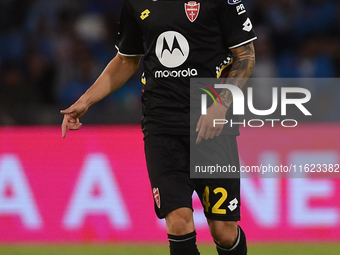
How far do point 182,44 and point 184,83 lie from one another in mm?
231

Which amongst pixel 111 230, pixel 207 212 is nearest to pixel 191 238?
pixel 207 212

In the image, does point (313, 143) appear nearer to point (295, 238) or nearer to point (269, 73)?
point (295, 238)

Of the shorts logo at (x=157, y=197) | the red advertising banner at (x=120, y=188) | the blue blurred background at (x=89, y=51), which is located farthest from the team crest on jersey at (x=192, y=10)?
the blue blurred background at (x=89, y=51)

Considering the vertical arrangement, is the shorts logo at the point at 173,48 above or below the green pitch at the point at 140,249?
above

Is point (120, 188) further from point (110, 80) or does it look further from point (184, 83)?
point (184, 83)

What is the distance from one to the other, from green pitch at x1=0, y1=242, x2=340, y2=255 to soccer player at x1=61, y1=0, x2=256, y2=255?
1814mm

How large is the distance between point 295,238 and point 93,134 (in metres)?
2.20

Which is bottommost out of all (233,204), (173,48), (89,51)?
(89,51)

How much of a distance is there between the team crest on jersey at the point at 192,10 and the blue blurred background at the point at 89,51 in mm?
3927

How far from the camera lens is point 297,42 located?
877 centimetres

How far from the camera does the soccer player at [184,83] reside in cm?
362

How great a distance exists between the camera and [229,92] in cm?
366

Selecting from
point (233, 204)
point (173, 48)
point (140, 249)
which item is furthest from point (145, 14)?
point (140, 249)

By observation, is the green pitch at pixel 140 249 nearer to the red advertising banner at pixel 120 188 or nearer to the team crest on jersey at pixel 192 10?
the red advertising banner at pixel 120 188
